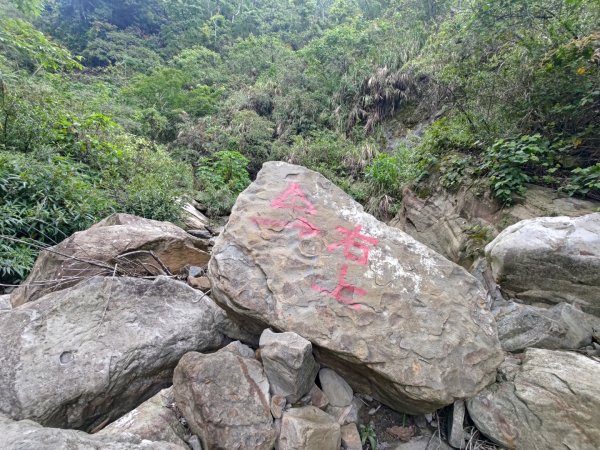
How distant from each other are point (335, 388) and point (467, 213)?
312cm

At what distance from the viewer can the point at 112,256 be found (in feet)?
9.80

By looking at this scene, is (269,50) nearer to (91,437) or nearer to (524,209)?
(524,209)

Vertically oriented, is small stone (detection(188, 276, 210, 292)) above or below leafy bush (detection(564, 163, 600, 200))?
below

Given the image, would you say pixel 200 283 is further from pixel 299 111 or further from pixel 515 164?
pixel 299 111

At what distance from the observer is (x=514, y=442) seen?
1.95m

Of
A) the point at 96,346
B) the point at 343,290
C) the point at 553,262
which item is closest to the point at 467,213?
the point at 553,262

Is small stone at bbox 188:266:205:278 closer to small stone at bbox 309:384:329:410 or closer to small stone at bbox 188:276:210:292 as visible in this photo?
small stone at bbox 188:276:210:292

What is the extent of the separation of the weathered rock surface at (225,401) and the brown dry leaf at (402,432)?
2.70ft

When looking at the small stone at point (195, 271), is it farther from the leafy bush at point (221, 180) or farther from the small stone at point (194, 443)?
the leafy bush at point (221, 180)

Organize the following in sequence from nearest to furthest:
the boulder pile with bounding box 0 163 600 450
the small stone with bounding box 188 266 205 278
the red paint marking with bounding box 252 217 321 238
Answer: the boulder pile with bounding box 0 163 600 450, the red paint marking with bounding box 252 217 321 238, the small stone with bounding box 188 266 205 278

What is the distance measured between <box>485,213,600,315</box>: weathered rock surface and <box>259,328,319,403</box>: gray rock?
192 centimetres

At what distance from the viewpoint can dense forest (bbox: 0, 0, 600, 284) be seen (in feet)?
13.3

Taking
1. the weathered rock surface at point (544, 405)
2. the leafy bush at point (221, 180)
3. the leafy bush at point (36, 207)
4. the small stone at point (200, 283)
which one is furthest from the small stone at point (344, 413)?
the leafy bush at point (221, 180)

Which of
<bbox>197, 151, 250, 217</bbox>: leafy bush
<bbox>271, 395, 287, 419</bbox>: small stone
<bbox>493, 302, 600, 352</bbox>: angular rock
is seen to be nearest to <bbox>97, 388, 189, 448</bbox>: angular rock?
<bbox>271, 395, 287, 419</bbox>: small stone
